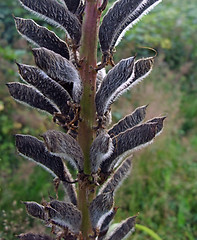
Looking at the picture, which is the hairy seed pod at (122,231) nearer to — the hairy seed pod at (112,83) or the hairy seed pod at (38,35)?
the hairy seed pod at (112,83)

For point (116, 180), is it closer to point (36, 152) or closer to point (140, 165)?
point (36, 152)

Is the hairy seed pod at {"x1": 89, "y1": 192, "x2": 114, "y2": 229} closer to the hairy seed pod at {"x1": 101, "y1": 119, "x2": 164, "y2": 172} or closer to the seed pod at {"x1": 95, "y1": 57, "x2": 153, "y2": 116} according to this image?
the hairy seed pod at {"x1": 101, "y1": 119, "x2": 164, "y2": 172}

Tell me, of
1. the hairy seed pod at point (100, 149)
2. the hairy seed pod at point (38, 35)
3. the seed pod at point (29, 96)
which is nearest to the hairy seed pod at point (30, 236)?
the hairy seed pod at point (100, 149)

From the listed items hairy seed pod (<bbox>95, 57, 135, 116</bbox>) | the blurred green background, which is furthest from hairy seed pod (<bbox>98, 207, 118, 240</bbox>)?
the blurred green background

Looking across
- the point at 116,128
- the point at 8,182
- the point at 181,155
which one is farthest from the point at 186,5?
the point at 116,128

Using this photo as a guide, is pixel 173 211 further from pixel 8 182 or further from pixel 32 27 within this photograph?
pixel 32 27

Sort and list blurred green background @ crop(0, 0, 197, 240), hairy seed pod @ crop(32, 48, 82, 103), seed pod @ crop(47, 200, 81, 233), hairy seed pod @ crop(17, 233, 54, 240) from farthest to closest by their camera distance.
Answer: blurred green background @ crop(0, 0, 197, 240), hairy seed pod @ crop(17, 233, 54, 240), seed pod @ crop(47, 200, 81, 233), hairy seed pod @ crop(32, 48, 82, 103)

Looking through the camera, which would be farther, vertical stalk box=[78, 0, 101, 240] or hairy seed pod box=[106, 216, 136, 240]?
hairy seed pod box=[106, 216, 136, 240]
